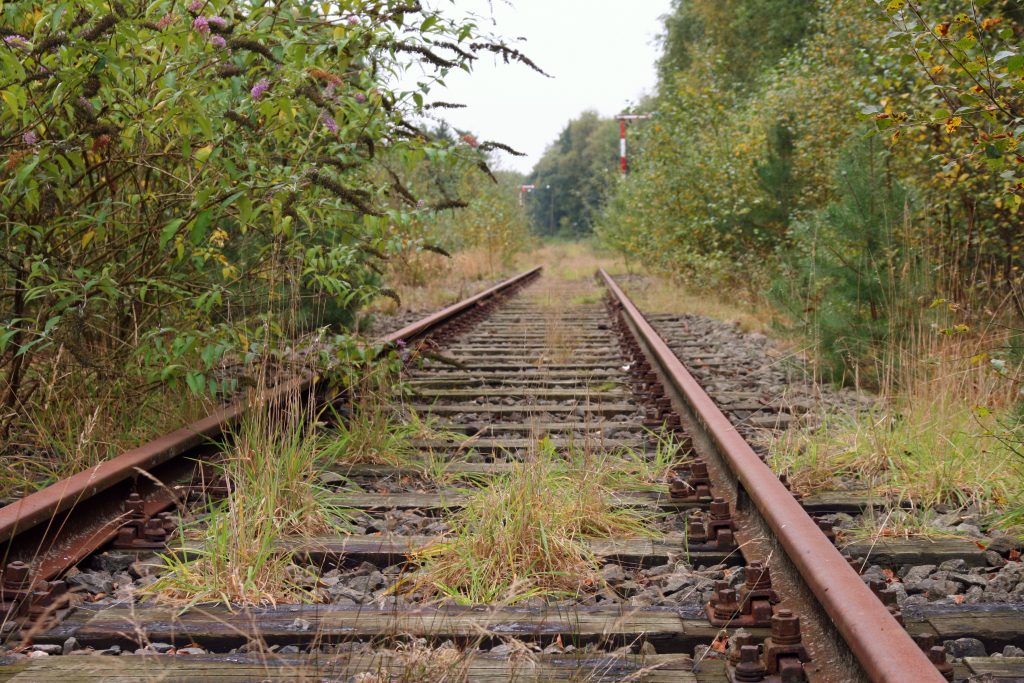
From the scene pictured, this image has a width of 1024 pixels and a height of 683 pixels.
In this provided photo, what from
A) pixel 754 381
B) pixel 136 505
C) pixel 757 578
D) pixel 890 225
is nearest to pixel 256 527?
Answer: pixel 136 505

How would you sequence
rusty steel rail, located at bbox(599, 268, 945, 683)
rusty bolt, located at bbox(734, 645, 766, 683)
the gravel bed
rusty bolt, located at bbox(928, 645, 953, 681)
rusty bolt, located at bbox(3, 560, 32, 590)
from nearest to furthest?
rusty steel rail, located at bbox(599, 268, 945, 683) < rusty bolt, located at bbox(928, 645, 953, 681) < rusty bolt, located at bbox(734, 645, 766, 683) < rusty bolt, located at bbox(3, 560, 32, 590) < the gravel bed

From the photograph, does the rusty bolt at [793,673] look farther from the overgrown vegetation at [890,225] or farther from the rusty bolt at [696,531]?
the overgrown vegetation at [890,225]

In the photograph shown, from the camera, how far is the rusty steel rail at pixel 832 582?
168cm

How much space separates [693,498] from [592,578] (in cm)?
86

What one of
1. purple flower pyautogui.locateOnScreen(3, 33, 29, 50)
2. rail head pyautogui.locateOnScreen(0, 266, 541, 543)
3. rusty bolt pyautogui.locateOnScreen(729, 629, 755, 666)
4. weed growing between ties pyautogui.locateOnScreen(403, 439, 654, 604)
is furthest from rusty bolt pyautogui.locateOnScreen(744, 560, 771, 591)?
purple flower pyautogui.locateOnScreen(3, 33, 29, 50)

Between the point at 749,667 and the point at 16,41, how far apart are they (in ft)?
9.43

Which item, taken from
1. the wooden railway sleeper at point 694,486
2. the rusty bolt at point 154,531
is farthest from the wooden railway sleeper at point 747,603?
the rusty bolt at point 154,531

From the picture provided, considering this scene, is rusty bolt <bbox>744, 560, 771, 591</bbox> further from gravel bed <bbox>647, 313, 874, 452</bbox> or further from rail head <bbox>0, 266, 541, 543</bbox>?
rail head <bbox>0, 266, 541, 543</bbox>

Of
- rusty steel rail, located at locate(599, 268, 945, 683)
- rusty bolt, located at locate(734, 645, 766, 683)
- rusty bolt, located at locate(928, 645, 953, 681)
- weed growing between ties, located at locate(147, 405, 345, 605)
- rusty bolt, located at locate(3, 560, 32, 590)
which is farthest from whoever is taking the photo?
weed growing between ties, located at locate(147, 405, 345, 605)

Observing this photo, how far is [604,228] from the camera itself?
2800cm

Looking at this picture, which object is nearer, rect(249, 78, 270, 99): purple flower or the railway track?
the railway track

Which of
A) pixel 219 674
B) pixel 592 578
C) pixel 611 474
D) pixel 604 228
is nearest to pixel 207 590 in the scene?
pixel 219 674

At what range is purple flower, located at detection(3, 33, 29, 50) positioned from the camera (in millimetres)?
3091

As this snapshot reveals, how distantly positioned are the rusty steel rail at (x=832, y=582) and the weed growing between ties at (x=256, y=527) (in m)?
1.31
